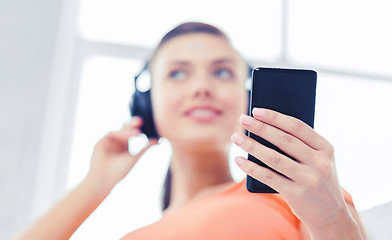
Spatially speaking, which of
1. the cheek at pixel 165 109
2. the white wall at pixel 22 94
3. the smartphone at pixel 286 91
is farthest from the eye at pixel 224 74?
the white wall at pixel 22 94

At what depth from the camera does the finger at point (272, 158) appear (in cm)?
40

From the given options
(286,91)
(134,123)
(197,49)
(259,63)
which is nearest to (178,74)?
(197,49)

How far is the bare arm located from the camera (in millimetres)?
741

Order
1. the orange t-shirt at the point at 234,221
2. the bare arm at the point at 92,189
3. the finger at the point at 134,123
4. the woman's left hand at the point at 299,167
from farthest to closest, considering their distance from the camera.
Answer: the finger at the point at 134,123 < the bare arm at the point at 92,189 < the orange t-shirt at the point at 234,221 < the woman's left hand at the point at 299,167

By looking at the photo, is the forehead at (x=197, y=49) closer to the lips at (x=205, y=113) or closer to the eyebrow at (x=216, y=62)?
the eyebrow at (x=216, y=62)

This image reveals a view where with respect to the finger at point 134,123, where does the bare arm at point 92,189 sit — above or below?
below

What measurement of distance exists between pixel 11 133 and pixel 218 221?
0.86 meters

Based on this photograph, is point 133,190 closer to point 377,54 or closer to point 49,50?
point 49,50

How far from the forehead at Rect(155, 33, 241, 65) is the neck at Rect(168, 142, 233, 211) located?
211 mm

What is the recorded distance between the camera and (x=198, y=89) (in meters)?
0.82

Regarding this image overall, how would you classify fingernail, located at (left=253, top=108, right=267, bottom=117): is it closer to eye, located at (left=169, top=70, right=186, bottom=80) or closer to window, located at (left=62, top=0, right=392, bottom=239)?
eye, located at (left=169, top=70, right=186, bottom=80)

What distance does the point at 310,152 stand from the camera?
406 mm

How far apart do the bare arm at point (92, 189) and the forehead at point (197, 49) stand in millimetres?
197

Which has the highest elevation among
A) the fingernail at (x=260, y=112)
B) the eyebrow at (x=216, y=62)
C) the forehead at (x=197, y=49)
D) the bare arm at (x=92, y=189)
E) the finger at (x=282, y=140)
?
the forehead at (x=197, y=49)
